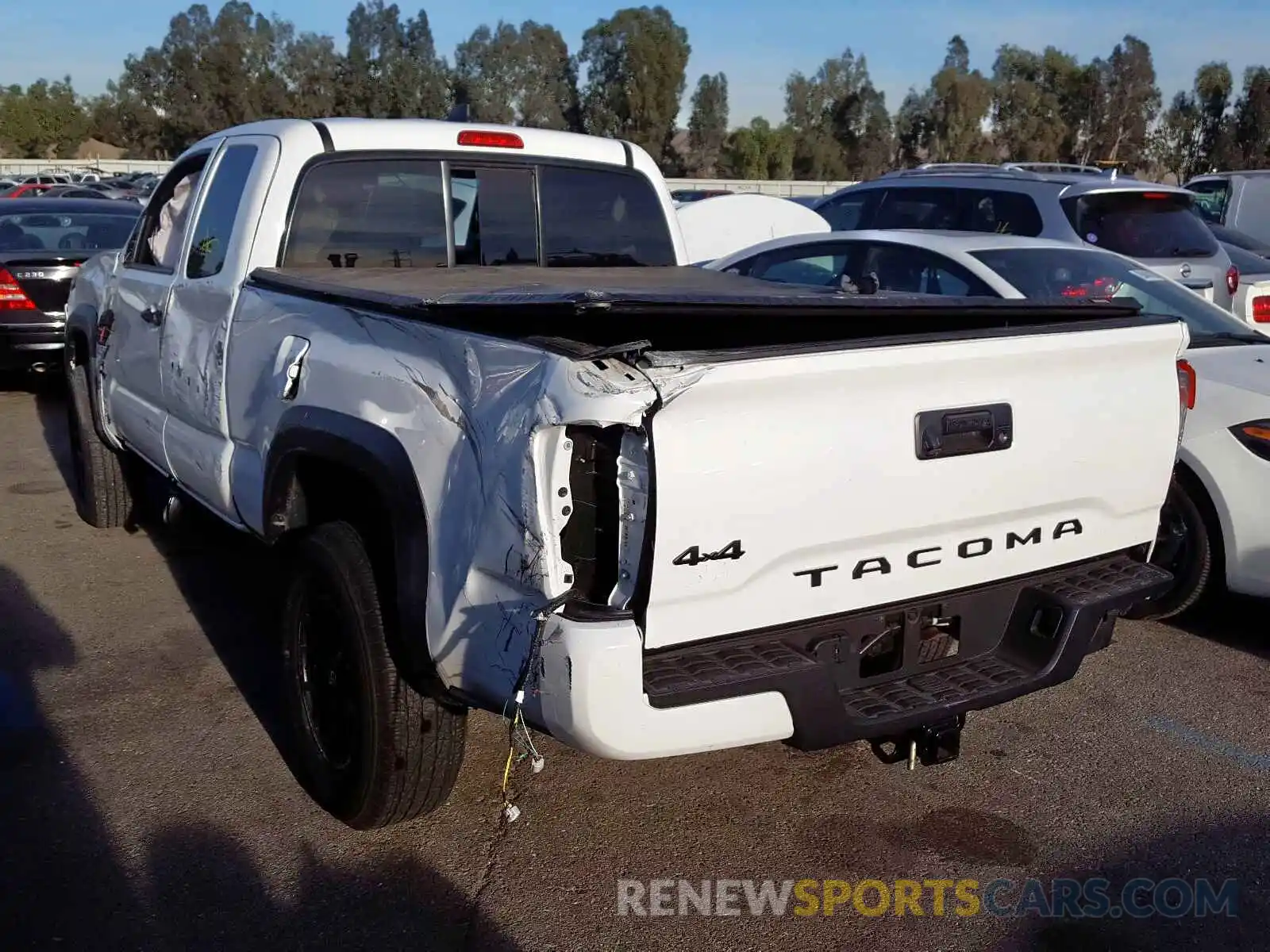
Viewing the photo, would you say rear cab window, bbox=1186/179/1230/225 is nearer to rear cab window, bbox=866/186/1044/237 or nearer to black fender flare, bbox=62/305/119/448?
rear cab window, bbox=866/186/1044/237

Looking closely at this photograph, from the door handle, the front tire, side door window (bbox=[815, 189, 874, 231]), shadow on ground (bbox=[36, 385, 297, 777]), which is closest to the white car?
side door window (bbox=[815, 189, 874, 231])

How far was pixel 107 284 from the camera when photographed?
18.4 feet

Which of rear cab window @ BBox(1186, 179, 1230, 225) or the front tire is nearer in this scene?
the front tire

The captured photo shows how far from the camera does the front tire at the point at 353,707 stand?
3.04 metres

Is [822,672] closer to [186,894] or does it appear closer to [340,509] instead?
[340,509]

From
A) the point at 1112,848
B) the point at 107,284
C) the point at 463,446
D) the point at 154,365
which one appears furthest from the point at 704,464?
→ the point at 107,284

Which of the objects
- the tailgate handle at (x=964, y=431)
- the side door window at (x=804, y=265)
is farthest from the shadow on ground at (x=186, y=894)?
the side door window at (x=804, y=265)

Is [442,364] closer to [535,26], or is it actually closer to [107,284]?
[107,284]

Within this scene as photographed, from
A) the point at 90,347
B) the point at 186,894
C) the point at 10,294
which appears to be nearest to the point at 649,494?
the point at 186,894

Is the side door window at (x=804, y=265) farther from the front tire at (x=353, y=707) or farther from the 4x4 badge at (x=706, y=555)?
the 4x4 badge at (x=706, y=555)

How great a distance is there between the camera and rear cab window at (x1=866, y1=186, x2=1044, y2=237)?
28.9 feet

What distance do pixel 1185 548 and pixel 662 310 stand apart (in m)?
3.25

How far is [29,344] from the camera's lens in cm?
909

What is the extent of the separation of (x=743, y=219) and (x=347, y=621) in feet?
23.8
